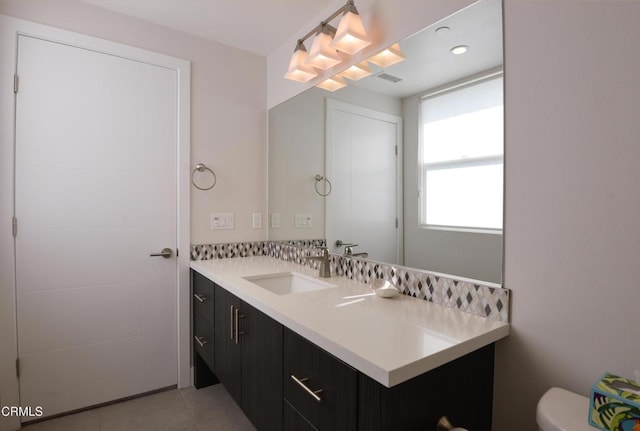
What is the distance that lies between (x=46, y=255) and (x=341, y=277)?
1645 millimetres

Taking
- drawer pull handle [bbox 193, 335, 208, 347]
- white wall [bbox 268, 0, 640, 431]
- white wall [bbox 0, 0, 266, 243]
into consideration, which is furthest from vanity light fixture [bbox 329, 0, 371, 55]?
drawer pull handle [bbox 193, 335, 208, 347]

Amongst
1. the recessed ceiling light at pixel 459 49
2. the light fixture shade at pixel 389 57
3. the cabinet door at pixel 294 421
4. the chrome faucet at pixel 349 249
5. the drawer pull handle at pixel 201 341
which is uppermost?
the light fixture shade at pixel 389 57

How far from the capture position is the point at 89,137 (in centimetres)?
194

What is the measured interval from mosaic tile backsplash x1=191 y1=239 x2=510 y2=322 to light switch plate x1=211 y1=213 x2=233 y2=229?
142 mm

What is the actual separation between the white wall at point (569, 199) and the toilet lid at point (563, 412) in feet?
0.33

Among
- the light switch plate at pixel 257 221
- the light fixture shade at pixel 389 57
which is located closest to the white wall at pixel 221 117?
the light switch plate at pixel 257 221

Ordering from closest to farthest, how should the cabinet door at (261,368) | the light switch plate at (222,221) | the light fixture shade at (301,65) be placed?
the cabinet door at (261,368) < the light fixture shade at (301,65) < the light switch plate at (222,221)

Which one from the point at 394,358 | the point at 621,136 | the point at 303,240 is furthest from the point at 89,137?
the point at 621,136

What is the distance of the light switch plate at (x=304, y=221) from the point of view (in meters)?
2.17

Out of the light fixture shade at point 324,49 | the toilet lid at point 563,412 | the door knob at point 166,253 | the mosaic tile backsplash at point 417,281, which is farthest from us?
the door knob at point 166,253

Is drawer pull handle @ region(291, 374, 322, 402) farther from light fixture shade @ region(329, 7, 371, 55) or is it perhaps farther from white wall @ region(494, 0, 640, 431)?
light fixture shade @ region(329, 7, 371, 55)

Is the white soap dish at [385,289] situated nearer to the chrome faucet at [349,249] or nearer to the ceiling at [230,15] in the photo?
the chrome faucet at [349,249]

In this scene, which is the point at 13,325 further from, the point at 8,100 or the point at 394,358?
the point at 394,358

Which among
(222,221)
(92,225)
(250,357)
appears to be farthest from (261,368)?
(92,225)
